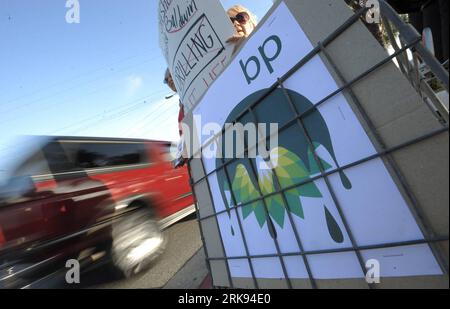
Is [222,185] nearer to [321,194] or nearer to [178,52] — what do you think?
[321,194]

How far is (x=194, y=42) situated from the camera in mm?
1596

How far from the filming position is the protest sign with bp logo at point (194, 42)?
149 centimetres

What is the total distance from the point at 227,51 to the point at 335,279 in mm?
1187

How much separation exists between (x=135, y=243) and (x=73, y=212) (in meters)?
0.98

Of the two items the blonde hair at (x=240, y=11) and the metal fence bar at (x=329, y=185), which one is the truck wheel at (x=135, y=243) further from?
the metal fence bar at (x=329, y=185)

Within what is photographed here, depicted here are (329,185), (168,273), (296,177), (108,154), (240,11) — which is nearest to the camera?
(329,185)

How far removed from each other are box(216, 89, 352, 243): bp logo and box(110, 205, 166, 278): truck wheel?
10.0 ft

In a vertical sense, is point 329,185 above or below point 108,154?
below

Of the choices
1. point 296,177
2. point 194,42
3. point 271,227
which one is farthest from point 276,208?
point 194,42

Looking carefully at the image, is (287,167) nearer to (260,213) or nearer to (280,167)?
(280,167)

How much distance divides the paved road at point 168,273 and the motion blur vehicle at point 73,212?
0.16 meters

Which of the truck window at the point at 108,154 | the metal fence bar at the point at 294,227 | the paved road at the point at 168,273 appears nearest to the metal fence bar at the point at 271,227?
the metal fence bar at the point at 294,227
